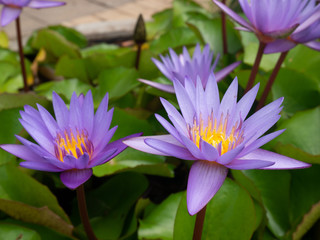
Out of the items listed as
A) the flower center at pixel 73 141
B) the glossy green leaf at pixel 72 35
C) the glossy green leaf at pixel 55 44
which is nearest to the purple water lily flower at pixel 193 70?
the flower center at pixel 73 141

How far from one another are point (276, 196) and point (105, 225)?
386 mm

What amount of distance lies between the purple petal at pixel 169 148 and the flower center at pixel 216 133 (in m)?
0.04

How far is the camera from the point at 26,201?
81 cm

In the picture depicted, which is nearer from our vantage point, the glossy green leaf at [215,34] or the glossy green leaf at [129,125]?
the glossy green leaf at [129,125]

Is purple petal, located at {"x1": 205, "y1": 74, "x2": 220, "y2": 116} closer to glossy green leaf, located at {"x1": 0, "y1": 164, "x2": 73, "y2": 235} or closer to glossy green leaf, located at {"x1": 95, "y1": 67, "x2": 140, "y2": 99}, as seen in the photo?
glossy green leaf, located at {"x1": 0, "y1": 164, "x2": 73, "y2": 235}

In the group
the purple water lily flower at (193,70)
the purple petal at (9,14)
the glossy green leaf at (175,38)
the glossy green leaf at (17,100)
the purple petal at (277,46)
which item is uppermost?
the purple petal at (277,46)

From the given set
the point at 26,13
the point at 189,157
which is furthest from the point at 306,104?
the point at 26,13

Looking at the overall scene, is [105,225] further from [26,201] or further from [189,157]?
[189,157]

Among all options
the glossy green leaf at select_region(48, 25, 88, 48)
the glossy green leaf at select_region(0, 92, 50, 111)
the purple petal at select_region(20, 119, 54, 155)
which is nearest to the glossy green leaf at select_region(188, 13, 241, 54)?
the glossy green leaf at select_region(48, 25, 88, 48)

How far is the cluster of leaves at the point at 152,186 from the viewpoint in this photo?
72 centimetres

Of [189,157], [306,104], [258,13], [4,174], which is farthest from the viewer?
[306,104]

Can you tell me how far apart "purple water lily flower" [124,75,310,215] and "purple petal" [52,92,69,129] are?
123 millimetres

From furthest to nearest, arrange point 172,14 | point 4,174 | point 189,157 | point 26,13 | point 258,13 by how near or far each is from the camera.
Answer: point 26,13 → point 172,14 → point 4,174 → point 258,13 → point 189,157

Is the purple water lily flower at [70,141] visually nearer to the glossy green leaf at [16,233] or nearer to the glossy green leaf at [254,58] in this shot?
the glossy green leaf at [16,233]
